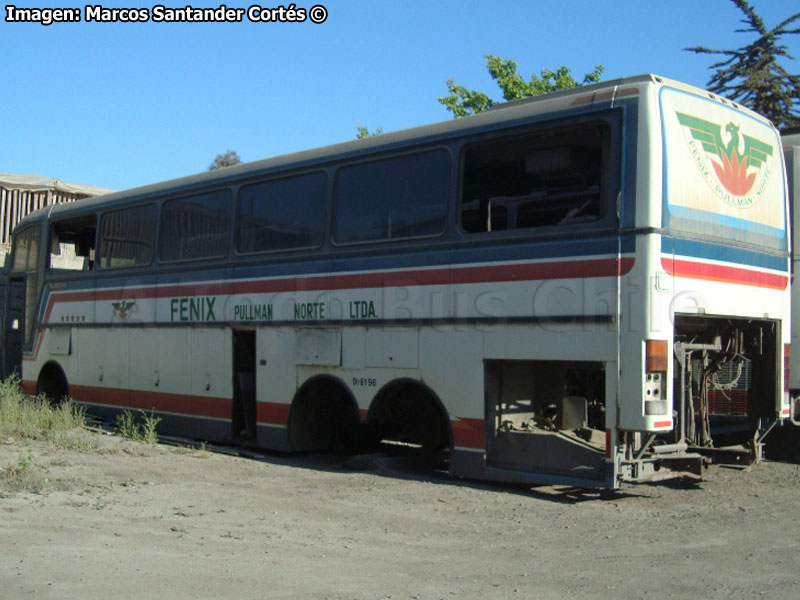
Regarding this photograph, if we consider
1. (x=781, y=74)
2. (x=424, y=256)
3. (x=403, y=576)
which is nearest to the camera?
(x=403, y=576)

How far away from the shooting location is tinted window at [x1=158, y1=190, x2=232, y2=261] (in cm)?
1154

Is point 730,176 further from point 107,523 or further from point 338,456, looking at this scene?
point 107,523

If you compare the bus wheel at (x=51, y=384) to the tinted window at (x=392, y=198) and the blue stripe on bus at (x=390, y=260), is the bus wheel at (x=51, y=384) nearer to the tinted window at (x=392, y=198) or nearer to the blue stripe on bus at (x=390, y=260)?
the blue stripe on bus at (x=390, y=260)

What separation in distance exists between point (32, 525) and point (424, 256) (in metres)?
4.30

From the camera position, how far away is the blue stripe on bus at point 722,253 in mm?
7684

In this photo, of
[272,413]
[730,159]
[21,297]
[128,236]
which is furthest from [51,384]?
[730,159]

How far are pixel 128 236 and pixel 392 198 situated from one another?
5.31 meters

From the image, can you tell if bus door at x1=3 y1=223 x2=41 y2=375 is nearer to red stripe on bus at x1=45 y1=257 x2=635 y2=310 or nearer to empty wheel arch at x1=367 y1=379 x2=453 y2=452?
red stripe on bus at x1=45 y1=257 x2=635 y2=310

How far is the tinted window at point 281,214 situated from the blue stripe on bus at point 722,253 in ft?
13.4

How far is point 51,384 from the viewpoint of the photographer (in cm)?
1512

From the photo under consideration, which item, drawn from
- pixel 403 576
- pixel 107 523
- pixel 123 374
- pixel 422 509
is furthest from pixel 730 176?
pixel 123 374

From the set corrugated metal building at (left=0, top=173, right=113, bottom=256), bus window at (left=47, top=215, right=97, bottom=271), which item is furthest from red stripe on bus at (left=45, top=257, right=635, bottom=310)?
corrugated metal building at (left=0, top=173, right=113, bottom=256)

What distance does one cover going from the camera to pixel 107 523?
698cm

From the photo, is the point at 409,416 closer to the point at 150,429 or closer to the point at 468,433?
the point at 468,433
